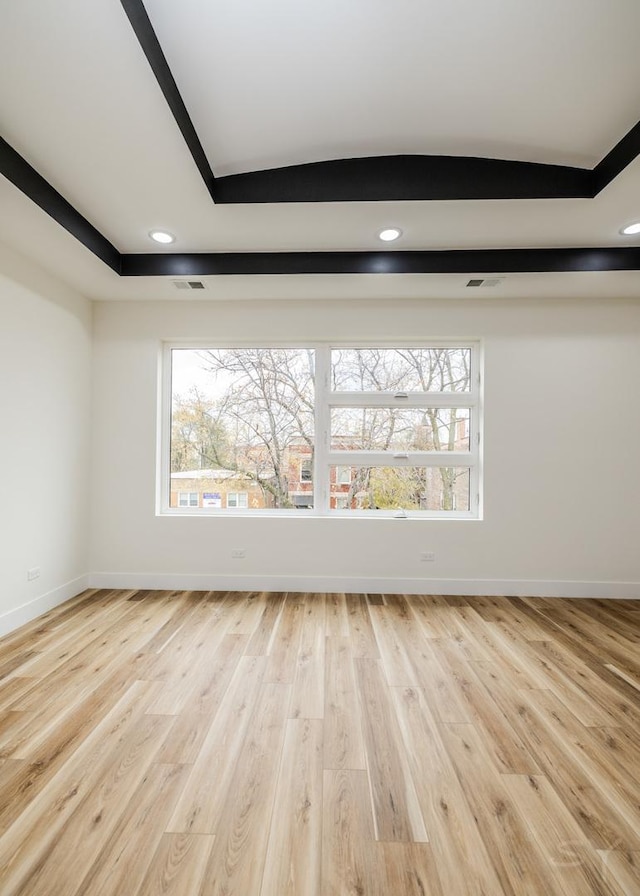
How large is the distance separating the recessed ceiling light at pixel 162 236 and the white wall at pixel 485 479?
835 millimetres

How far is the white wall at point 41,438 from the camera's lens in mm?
2885

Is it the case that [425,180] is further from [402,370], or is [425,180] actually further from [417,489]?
[417,489]

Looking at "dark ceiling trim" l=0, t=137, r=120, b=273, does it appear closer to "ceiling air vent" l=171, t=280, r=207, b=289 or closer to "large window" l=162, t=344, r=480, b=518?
"ceiling air vent" l=171, t=280, r=207, b=289

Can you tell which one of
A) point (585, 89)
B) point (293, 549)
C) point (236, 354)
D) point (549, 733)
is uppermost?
point (585, 89)

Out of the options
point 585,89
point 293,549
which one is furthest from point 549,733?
point 585,89

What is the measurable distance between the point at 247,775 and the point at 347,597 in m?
2.06

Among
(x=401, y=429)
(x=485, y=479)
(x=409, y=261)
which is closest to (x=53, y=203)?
(x=409, y=261)

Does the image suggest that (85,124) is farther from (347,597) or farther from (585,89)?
(347,597)

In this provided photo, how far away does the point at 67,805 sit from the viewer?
145cm

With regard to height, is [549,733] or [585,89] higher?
[585,89]

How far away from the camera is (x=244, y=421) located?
3957 mm

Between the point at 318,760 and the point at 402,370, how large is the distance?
9.95 feet

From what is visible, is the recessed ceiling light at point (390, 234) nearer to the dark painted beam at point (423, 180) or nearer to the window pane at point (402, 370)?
the dark painted beam at point (423, 180)

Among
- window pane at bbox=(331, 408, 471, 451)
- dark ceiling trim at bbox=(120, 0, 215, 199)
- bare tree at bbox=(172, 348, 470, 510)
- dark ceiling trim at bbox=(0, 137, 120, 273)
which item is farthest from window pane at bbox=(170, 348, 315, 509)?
dark ceiling trim at bbox=(120, 0, 215, 199)
